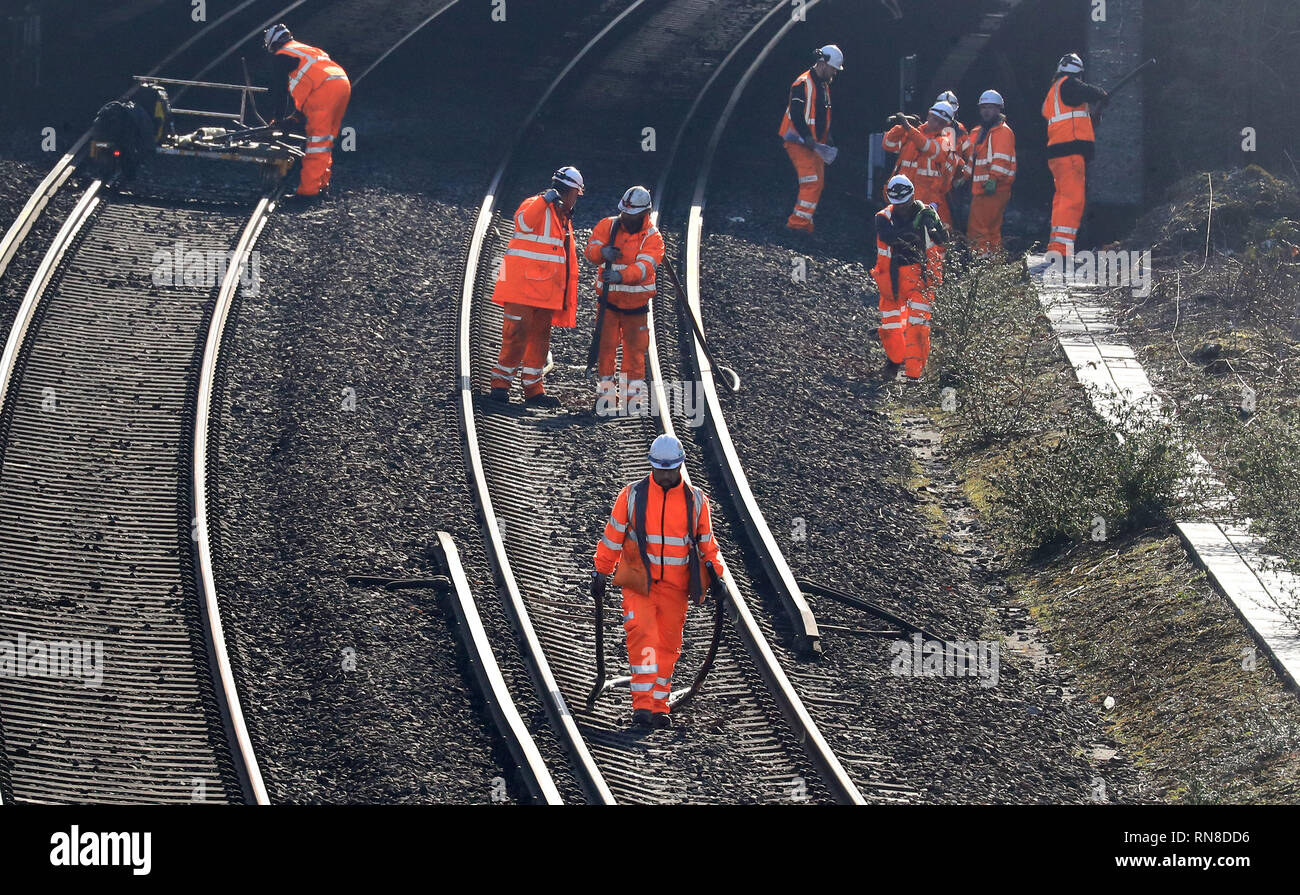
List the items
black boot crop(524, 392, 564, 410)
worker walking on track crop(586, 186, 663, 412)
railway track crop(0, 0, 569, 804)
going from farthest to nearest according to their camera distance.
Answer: black boot crop(524, 392, 564, 410), worker walking on track crop(586, 186, 663, 412), railway track crop(0, 0, 569, 804)

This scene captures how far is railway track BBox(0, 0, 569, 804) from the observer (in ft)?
27.4

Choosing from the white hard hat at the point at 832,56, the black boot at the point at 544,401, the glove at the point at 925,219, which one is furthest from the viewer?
the white hard hat at the point at 832,56

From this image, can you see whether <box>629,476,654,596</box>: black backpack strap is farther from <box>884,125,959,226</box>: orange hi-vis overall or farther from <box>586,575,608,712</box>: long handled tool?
<box>884,125,959,226</box>: orange hi-vis overall

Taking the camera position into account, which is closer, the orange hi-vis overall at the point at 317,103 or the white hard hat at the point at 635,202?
the white hard hat at the point at 635,202

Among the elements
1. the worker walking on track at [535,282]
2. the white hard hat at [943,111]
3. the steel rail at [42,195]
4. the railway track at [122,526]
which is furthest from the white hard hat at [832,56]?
the steel rail at [42,195]

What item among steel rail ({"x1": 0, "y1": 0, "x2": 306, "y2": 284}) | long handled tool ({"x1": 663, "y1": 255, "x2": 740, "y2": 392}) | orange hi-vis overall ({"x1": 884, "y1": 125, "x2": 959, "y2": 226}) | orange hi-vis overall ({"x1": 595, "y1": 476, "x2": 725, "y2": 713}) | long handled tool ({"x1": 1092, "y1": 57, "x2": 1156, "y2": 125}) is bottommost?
orange hi-vis overall ({"x1": 595, "y1": 476, "x2": 725, "y2": 713})

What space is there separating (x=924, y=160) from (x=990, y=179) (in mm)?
716

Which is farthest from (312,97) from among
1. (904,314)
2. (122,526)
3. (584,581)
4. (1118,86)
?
(1118,86)

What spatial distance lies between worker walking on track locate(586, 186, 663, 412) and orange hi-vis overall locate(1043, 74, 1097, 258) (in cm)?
573

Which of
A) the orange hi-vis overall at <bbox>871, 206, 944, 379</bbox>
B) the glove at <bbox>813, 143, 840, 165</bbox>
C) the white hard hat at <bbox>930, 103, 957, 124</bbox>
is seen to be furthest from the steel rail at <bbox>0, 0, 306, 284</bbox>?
the white hard hat at <bbox>930, 103, 957, 124</bbox>

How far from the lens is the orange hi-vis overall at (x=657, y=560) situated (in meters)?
8.71

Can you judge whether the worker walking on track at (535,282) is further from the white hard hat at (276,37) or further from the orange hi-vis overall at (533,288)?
the white hard hat at (276,37)

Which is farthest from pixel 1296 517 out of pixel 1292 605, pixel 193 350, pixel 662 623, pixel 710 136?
pixel 710 136

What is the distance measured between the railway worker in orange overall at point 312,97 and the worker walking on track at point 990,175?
20.5ft
